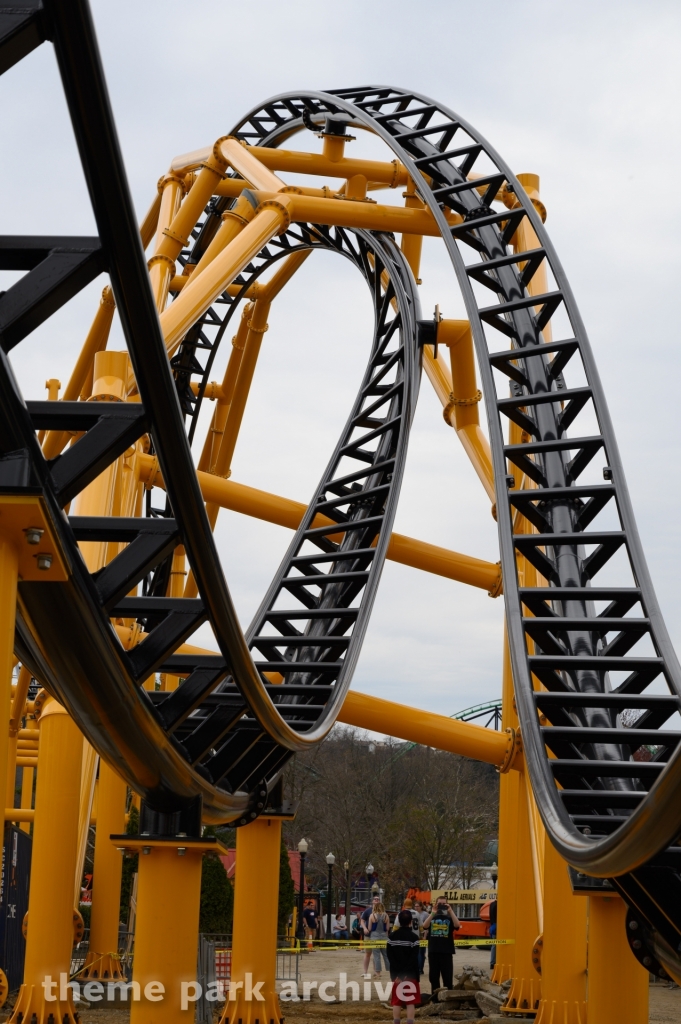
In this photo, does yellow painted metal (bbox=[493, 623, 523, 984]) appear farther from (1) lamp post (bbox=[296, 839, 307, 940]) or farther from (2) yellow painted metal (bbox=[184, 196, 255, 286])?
(1) lamp post (bbox=[296, 839, 307, 940])

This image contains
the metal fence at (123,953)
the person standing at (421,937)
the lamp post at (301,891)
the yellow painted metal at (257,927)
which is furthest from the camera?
the lamp post at (301,891)

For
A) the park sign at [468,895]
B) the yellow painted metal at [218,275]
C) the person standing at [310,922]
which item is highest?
the yellow painted metal at [218,275]

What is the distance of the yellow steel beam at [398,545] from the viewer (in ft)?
36.7

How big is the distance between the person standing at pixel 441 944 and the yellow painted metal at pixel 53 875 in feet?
20.9

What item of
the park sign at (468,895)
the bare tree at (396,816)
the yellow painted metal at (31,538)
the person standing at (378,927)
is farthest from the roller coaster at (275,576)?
the bare tree at (396,816)

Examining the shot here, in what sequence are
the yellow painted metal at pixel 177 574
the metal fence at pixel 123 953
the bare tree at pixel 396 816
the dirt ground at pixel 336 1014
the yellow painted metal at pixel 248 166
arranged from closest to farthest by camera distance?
the yellow painted metal at pixel 248 166 < the dirt ground at pixel 336 1014 < the yellow painted metal at pixel 177 574 < the metal fence at pixel 123 953 < the bare tree at pixel 396 816

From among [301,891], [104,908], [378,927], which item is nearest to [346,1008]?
[104,908]

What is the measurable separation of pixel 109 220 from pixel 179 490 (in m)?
1.18

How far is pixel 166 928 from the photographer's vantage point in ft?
20.9

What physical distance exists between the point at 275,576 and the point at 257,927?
297 centimetres

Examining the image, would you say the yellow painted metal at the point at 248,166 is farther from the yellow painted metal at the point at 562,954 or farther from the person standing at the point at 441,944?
the person standing at the point at 441,944

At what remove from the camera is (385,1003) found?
1363 cm

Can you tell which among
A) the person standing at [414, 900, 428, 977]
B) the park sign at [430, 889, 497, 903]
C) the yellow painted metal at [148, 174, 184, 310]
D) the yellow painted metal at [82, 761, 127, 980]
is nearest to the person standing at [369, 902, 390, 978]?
the person standing at [414, 900, 428, 977]

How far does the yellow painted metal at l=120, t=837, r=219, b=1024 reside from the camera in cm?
622
